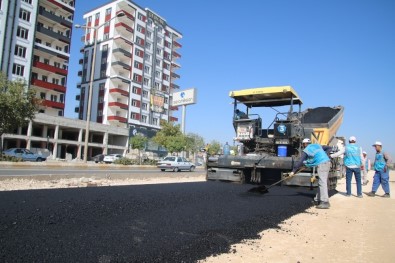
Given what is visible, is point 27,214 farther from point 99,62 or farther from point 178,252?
point 99,62

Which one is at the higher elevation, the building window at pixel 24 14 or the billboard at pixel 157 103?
the building window at pixel 24 14

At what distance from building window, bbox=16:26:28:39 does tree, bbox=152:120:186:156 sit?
20836mm

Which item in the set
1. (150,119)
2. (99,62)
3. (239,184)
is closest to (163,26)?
(99,62)

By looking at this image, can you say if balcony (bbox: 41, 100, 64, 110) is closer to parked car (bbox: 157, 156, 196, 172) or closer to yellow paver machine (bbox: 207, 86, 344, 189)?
parked car (bbox: 157, 156, 196, 172)

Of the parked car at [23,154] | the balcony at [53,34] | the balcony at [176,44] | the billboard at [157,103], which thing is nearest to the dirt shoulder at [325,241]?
the parked car at [23,154]

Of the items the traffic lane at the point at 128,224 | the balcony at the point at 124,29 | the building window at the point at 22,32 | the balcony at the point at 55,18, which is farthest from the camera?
the balcony at the point at 124,29

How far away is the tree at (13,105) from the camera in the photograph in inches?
882

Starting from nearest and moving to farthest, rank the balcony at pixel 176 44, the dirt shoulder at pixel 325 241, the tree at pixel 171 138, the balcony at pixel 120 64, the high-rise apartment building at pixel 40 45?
the dirt shoulder at pixel 325 241 → the high-rise apartment building at pixel 40 45 → the tree at pixel 171 138 → the balcony at pixel 120 64 → the balcony at pixel 176 44

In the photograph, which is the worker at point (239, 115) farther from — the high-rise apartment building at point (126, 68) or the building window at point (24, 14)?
the high-rise apartment building at point (126, 68)

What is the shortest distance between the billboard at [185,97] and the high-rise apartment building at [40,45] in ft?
53.1

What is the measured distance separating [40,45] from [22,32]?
110 inches

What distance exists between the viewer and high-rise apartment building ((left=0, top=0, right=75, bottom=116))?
35.5 meters

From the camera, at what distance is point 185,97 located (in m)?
47.6

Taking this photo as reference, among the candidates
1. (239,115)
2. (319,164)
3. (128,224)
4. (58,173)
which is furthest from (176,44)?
(128,224)
